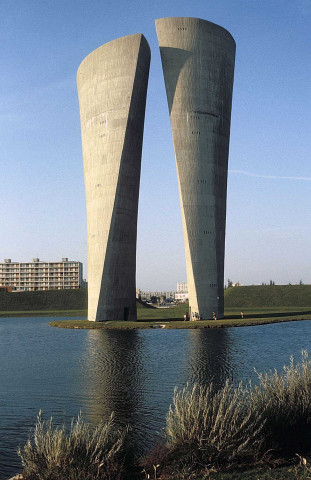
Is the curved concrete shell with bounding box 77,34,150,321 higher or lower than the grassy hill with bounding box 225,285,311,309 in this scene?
higher

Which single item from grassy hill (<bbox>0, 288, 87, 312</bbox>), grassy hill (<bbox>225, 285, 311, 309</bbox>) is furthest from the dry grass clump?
grassy hill (<bbox>0, 288, 87, 312</bbox>)

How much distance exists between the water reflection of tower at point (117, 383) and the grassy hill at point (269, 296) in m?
46.0

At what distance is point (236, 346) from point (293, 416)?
47.9ft

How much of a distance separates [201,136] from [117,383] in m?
35.5

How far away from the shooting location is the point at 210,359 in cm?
1972

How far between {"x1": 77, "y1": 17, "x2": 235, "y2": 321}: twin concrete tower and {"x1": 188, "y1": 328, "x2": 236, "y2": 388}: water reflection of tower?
55.7 ft

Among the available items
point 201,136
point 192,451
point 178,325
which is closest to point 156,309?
point 201,136

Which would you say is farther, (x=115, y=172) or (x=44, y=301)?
(x=44, y=301)

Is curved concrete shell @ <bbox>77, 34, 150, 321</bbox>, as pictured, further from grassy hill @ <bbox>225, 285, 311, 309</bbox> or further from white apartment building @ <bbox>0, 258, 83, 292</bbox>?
white apartment building @ <bbox>0, 258, 83, 292</bbox>

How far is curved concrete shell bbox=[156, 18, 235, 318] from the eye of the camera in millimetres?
45375

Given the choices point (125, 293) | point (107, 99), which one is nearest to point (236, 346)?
point (125, 293)

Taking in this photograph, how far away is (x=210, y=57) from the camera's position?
160 ft

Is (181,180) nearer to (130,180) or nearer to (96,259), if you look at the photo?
(130,180)

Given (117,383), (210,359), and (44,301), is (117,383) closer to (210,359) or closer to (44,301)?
(210,359)
